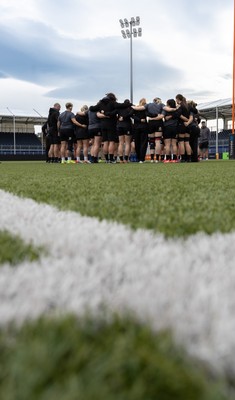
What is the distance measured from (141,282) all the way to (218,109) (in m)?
39.5

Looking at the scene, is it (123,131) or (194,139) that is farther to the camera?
(194,139)

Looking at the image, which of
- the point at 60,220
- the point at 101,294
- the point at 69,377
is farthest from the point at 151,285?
the point at 60,220

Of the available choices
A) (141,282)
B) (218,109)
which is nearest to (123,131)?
(141,282)

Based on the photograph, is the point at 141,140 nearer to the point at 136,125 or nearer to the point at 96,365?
the point at 136,125

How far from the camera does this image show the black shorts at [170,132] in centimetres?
1024

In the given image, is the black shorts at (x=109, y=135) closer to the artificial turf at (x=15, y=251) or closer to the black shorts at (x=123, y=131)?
the black shorts at (x=123, y=131)

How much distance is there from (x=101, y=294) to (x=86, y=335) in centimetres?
17

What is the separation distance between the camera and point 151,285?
2.78ft

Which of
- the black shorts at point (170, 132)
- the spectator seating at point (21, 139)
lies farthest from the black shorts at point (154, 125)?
the spectator seating at point (21, 139)

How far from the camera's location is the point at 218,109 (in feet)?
127

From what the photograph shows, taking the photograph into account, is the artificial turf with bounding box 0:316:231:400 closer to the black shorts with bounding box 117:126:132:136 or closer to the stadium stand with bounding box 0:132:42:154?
the black shorts with bounding box 117:126:132:136

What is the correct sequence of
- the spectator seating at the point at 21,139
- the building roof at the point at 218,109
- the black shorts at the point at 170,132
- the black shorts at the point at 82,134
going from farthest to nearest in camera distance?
the spectator seating at the point at 21,139
the building roof at the point at 218,109
the black shorts at the point at 82,134
the black shorts at the point at 170,132

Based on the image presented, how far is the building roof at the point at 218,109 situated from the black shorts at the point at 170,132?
27.2 meters

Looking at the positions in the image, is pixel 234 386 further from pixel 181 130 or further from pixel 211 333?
pixel 181 130
